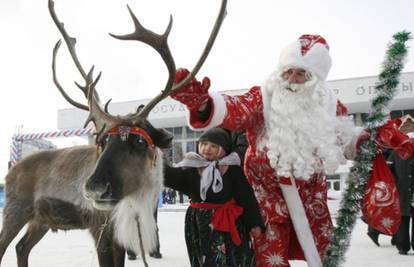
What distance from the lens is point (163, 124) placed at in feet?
84.5

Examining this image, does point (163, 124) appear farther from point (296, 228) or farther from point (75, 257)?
point (296, 228)

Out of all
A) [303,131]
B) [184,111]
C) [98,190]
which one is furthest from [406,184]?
[184,111]

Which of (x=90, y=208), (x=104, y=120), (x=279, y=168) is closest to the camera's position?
(x=279, y=168)

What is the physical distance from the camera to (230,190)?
2.53 m

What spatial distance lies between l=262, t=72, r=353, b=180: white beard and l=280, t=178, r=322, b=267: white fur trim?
4.4 inches

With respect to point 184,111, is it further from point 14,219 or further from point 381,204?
point 381,204

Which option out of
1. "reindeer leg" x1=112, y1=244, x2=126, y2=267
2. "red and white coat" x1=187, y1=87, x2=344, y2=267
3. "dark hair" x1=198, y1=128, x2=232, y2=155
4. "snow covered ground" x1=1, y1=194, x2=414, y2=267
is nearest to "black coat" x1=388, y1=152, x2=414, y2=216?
"snow covered ground" x1=1, y1=194, x2=414, y2=267

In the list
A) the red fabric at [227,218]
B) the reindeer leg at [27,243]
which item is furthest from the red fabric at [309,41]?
the reindeer leg at [27,243]

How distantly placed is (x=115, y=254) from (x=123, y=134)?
792 millimetres

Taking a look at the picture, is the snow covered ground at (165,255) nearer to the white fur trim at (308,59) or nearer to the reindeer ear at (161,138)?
the reindeer ear at (161,138)

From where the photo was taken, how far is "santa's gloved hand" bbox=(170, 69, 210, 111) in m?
2.05

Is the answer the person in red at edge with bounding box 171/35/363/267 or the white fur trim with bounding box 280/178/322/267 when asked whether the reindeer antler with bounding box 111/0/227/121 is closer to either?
the person in red at edge with bounding box 171/35/363/267

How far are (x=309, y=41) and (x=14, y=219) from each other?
2.81 meters

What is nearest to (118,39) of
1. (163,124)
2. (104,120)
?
(104,120)
